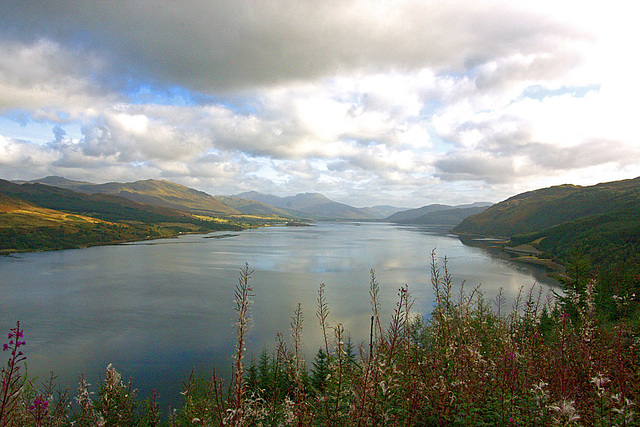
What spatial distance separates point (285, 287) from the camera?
39.1m

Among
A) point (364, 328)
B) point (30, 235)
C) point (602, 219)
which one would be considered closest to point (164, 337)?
point (364, 328)

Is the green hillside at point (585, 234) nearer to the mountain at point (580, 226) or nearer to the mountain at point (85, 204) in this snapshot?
the mountain at point (580, 226)

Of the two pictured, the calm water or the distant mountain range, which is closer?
the calm water

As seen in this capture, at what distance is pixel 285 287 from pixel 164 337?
55.6ft

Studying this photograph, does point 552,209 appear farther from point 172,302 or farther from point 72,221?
point 72,221

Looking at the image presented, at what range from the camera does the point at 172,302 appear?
3312cm

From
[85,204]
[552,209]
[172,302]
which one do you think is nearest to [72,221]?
[85,204]

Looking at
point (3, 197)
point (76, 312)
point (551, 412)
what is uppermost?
point (3, 197)

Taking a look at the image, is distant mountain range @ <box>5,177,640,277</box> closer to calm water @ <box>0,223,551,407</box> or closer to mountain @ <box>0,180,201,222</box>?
mountain @ <box>0,180,201,222</box>

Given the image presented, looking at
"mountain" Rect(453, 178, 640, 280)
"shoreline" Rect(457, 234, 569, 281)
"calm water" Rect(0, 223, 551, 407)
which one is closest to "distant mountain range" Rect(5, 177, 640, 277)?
"mountain" Rect(453, 178, 640, 280)

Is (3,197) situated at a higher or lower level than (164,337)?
higher

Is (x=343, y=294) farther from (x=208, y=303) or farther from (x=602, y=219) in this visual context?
(x=602, y=219)

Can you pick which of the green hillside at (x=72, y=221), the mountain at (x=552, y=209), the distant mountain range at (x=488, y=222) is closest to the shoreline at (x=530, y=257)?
the distant mountain range at (x=488, y=222)

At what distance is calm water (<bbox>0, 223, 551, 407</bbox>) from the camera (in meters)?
19.9
